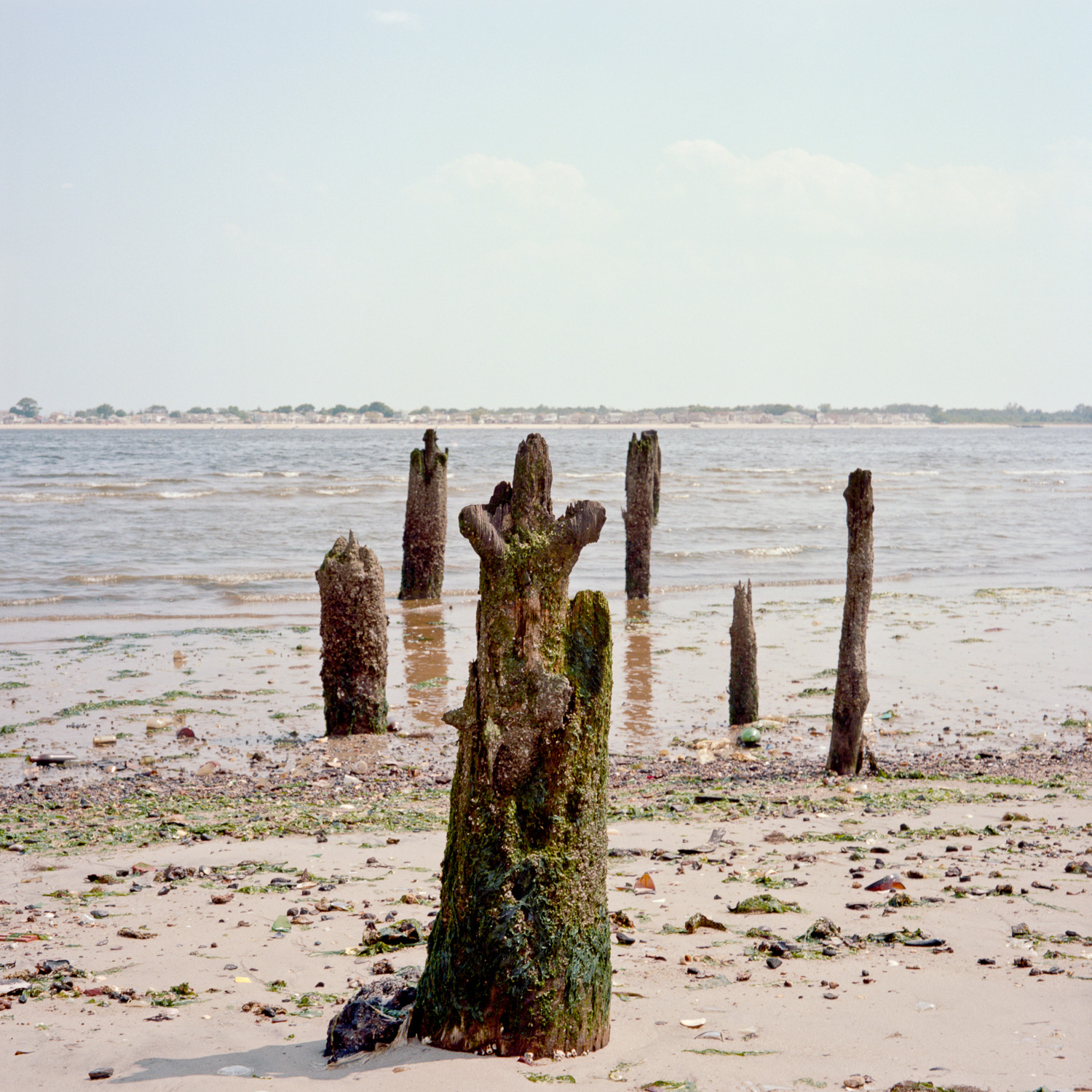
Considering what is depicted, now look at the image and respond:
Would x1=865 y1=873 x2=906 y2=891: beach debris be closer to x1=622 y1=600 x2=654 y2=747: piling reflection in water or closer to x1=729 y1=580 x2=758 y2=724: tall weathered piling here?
x1=729 y1=580 x2=758 y2=724: tall weathered piling

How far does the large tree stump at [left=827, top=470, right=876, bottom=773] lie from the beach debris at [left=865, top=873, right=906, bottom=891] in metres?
2.86

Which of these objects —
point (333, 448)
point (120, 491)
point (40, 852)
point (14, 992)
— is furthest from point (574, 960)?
point (333, 448)

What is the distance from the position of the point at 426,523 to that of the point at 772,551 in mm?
12681

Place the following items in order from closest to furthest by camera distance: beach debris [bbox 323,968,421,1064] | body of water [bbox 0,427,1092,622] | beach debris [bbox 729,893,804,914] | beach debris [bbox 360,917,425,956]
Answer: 1. beach debris [bbox 323,968,421,1064]
2. beach debris [bbox 360,917,425,956]
3. beach debris [bbox 729,893,804,914]
4. body of water [bbox 0,427,1092,622]

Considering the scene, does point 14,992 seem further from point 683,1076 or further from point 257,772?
point 257,772

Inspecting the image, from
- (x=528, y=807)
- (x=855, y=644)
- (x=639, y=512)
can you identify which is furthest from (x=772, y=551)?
(x=528, y=807)

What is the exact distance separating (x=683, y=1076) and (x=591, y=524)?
1973 mm

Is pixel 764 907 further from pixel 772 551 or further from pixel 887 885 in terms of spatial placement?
pixel 772 551

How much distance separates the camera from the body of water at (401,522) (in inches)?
898

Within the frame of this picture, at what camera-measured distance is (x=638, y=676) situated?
13609 millimetres

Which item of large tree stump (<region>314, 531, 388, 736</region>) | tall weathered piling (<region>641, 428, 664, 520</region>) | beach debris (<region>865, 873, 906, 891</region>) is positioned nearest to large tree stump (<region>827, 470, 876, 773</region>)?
beach debris (<region>865, 873, 906, 891</region>)

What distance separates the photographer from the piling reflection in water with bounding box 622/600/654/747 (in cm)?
1116

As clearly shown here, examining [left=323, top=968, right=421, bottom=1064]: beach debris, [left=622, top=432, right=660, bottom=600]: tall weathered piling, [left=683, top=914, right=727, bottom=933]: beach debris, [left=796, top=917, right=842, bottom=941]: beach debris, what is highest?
[left=622, top=432, right=660, bottom=600]: tall weathered piling

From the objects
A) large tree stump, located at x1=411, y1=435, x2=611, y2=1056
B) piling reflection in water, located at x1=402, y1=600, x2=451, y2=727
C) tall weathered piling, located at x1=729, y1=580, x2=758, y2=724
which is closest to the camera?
large tree stump, located at x1=411, y1=435, x2=611, y2=1056
